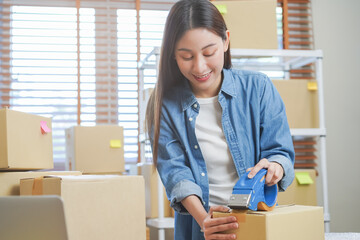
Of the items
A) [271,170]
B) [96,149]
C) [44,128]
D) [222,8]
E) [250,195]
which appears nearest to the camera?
[250,195]

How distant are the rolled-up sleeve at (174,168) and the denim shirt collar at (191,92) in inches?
2.4

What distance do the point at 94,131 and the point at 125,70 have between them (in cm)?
77

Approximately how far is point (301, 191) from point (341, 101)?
3.99 ft

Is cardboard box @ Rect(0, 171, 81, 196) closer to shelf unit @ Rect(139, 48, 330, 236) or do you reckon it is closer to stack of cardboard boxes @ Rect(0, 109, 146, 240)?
stack of cardboard boxes @ Rect(0, 109, 146, 240)

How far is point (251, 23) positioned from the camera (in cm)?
287

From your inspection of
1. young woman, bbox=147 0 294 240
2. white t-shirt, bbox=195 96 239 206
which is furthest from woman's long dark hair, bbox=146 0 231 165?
white t-shirt, bbox=195 96 239 206

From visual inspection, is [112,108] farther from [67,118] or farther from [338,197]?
[338,197]

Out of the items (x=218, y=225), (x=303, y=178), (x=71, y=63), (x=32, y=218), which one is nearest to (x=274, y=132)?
(x=218, y=225)

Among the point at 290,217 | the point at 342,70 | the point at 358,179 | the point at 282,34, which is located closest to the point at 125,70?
the point at 282,34

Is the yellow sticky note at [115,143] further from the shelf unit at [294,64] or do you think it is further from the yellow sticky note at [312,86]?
the yellow sticky note at [312,86]

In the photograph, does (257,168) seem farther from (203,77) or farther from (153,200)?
(153,200)

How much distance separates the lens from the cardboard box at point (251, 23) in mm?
2848

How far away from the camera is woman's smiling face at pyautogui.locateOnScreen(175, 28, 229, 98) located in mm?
1136

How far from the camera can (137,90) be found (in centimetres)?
372
